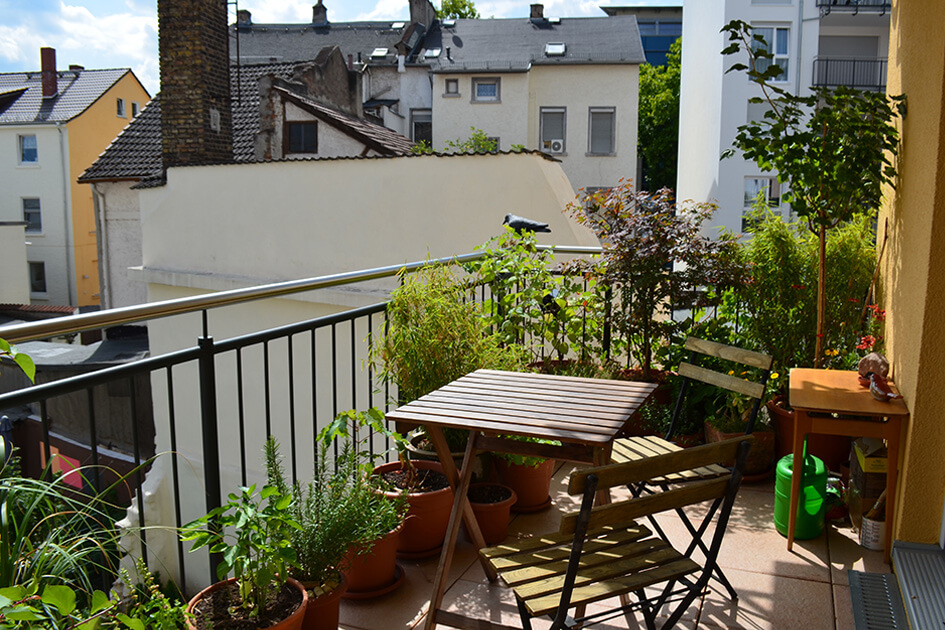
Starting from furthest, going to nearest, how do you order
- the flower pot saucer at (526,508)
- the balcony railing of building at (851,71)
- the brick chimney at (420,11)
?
the brick chimney at (420,11) < the balcony railing of building at (851,71) < the flower pot saucer at (526,508)

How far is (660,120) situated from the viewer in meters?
33.0

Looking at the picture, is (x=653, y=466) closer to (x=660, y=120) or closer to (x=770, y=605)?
(x=770, y=605)

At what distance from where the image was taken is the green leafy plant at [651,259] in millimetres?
4637

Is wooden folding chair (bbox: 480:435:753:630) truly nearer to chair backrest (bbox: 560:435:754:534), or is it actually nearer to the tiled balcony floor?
chair backrest (bbox: 560:435:754:534)

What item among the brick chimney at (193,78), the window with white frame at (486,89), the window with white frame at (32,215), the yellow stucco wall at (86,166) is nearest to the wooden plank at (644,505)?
the brick chimney at (193,78)

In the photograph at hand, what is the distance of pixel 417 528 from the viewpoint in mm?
3135

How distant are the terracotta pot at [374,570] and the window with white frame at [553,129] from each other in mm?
21213

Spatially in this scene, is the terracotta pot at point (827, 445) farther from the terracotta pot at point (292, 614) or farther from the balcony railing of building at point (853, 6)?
the balcony railing of building at point (853, 6)

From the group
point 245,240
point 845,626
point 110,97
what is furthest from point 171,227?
point 110,97

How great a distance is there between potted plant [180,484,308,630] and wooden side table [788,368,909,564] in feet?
6.78

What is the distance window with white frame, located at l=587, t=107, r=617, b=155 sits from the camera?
75.5 feet

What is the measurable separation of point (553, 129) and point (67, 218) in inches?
715

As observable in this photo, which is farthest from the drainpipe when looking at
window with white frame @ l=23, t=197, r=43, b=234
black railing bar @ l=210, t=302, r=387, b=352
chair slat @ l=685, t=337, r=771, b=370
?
chair slat @ l=685, t=337, r=771, b=370

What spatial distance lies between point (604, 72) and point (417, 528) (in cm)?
2192
